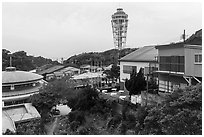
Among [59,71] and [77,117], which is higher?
[59,71]

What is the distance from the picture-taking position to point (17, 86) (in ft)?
37.6

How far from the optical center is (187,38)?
684 centimetres

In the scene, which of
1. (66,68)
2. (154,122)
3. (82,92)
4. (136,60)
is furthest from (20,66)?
(154,122)

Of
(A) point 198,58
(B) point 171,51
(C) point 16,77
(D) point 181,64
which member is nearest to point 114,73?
(C) point 16,77

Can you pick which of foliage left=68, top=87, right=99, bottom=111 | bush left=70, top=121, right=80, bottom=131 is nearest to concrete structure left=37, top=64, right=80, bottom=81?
foliage left=68, top=87, right=99, bottom=111

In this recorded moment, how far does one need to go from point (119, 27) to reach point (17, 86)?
2970 cm

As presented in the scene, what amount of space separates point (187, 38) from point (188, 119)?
4035 mm

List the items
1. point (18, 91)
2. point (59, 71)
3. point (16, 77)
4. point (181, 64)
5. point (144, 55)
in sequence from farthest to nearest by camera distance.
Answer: point (59, 71)
point (144, 55)
point (16, 77)
point (18, 91)
point (181, 64)

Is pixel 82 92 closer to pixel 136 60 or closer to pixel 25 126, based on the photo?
pixel 25 126

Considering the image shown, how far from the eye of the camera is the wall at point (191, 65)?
6.08 metres

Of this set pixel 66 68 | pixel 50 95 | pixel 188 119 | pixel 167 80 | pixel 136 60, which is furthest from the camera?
pixel 66 68

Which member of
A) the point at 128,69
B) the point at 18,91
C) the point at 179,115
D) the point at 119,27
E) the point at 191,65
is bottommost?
the point at 18,91

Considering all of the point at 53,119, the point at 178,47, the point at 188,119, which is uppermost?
the point at 178,47

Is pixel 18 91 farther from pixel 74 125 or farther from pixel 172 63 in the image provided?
pixel 172 63
